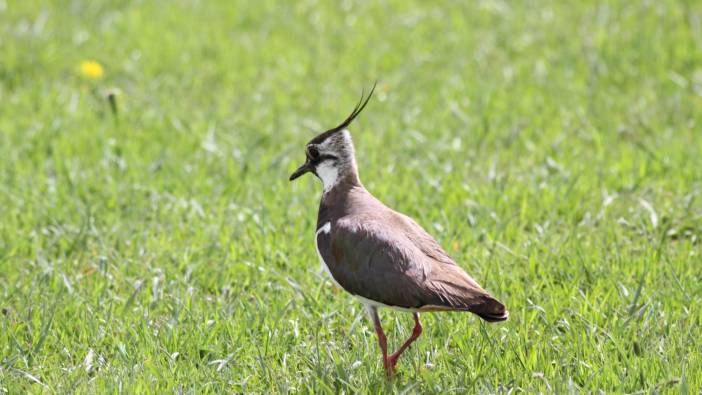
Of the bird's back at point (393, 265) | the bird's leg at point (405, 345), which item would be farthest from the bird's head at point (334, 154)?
the bird's leg at point (405, 345)

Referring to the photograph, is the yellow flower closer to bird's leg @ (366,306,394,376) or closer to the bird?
the bird

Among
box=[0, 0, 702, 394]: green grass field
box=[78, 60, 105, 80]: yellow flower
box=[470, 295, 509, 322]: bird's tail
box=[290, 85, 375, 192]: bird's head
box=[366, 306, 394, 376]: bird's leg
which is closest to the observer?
box=[470, 295, 509, 322]: bird's tail

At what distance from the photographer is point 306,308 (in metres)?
5.07

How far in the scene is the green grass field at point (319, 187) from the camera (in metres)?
4.50

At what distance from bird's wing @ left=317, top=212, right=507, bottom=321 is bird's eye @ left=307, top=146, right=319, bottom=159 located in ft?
1.43

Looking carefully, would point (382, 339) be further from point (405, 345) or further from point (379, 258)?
point (379, 258)

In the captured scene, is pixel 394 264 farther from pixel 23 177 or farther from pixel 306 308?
pixel 23 177

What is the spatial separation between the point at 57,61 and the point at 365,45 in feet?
8.30

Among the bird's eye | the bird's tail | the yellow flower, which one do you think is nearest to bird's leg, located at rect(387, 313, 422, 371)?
the bird's tail

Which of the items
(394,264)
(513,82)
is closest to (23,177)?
(394,264)

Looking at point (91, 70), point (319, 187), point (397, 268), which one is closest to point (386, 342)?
point (397, 268)

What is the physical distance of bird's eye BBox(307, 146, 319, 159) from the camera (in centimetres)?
490

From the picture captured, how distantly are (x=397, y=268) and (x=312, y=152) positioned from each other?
0.89 m

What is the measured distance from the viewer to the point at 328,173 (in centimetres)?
489
